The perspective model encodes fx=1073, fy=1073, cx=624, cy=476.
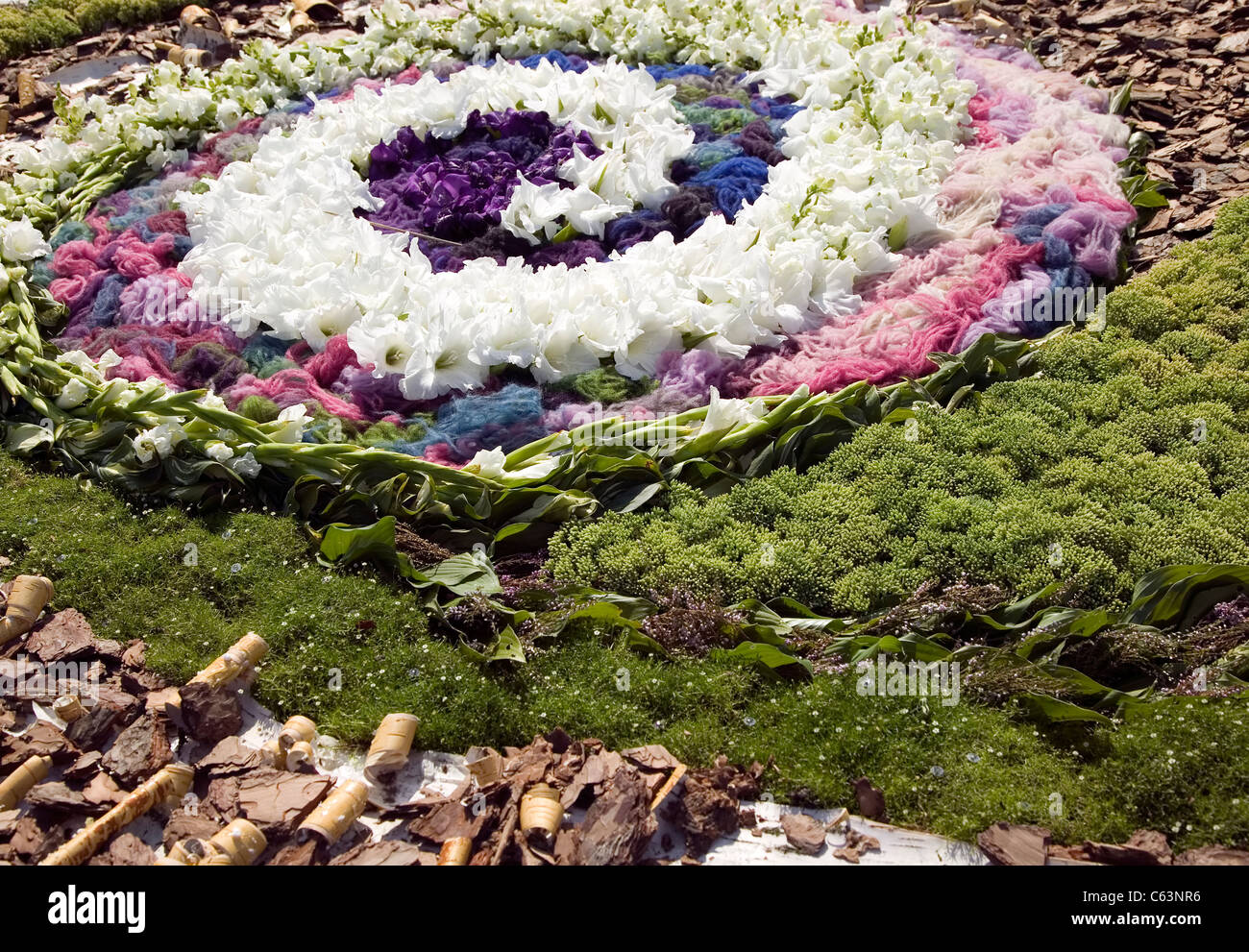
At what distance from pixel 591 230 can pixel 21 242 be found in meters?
2.86

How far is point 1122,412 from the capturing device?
155 inches

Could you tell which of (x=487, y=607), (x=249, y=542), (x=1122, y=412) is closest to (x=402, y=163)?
(x=249, y=542)

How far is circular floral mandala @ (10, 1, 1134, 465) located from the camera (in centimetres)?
444

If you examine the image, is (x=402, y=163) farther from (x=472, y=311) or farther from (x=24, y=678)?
(x=24, y=678)

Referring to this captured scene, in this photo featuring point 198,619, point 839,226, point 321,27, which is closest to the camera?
point 198,619

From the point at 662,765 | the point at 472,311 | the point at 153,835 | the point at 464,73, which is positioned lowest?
the point at 153,835

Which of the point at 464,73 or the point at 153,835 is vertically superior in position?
the point at 464,73

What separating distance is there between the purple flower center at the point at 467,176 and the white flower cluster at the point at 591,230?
0.10 m

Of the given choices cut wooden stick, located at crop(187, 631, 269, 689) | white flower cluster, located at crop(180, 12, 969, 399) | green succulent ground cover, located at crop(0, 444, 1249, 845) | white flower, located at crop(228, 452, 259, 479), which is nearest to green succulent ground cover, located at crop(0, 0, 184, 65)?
white flower cluster, located at crop(180, 12, 969, 399)

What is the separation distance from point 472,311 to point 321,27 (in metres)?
4.54

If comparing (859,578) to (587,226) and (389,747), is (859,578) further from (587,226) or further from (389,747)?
(587,226)

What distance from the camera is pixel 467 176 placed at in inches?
220

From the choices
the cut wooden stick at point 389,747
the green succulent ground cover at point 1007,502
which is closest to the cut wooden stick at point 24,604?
the cut wooden stick at point 389,747

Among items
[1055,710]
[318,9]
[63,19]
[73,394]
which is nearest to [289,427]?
[73,394]
